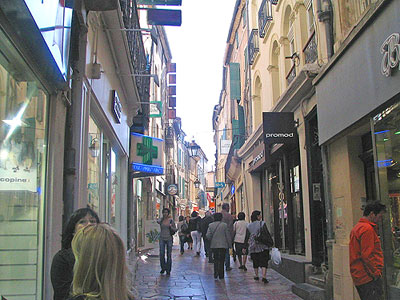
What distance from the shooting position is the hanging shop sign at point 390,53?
513 cm

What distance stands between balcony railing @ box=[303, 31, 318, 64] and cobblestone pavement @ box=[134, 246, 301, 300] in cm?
504

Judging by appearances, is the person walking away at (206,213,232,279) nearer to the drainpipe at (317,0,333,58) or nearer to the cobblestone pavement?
the cobblestone pavement

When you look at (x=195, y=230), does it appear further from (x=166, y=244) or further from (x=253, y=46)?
(x=253, y=46)

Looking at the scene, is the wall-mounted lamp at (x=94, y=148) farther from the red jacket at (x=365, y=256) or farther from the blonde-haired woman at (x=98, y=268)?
the blonde-haired woman at (x=98, y=268)

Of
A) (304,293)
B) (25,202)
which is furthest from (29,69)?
(304,293)

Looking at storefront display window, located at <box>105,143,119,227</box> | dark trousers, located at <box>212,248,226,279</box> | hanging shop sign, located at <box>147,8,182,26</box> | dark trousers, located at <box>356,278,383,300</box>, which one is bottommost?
dark trousers, located at <box>212,248,226,279</box>

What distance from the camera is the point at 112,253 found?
6.86 feet

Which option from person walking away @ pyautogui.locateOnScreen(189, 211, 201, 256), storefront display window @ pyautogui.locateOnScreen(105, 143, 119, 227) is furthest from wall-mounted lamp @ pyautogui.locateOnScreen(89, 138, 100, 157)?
person walking away @ pyautogui.locateOnScreen(189, 211, 201, 256)

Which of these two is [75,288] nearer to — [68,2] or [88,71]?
[68,2]

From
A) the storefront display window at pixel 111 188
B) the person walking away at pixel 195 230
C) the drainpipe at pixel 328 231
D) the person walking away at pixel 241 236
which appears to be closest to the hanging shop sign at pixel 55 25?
the storefront display window at pixel 111 188

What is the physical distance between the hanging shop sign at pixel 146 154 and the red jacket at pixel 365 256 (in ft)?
30.8

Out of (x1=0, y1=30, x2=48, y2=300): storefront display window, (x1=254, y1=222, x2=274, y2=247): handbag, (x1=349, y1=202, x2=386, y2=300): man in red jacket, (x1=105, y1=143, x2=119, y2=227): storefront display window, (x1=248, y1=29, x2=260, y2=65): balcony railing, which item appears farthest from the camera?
(x1=248, y1=29, x2=260, y2=65): balcony railing

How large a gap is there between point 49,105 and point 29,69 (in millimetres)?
887

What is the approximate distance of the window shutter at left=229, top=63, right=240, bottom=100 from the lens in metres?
21.9
